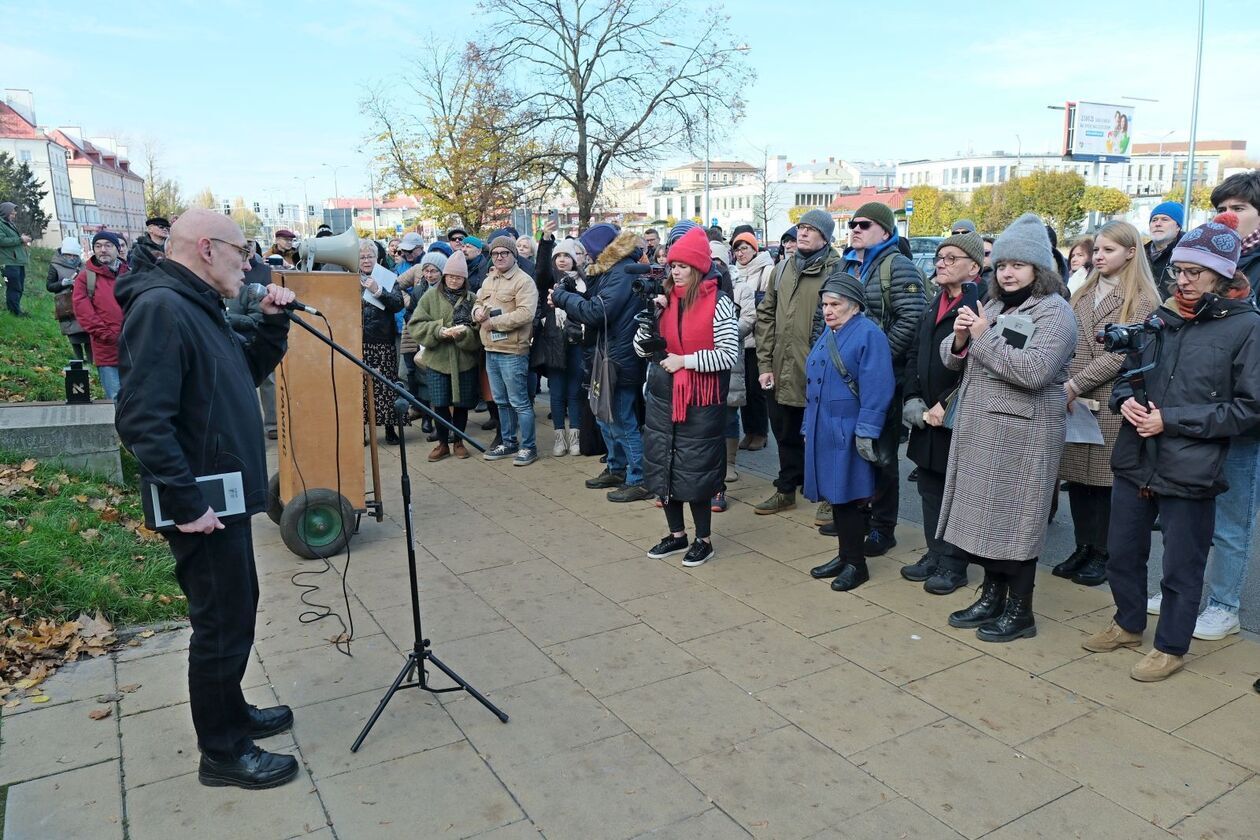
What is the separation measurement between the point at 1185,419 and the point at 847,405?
5.37ft

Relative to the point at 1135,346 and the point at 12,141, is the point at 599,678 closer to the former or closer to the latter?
the point at 1135,346

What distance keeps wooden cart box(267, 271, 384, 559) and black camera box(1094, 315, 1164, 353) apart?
4131 millimetres

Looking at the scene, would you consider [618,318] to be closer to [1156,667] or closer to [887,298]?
[887,298]

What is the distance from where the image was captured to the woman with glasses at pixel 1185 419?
3678 millimetres

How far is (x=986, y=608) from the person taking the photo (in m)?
4.50

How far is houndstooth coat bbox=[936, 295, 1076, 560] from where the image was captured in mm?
4062

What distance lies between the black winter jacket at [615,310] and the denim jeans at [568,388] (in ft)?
4.19

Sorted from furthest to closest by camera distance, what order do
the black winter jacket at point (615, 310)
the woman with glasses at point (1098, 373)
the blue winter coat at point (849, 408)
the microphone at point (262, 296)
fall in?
1. the black winter jacket at point (615, 310)
2. the blue winter coat at point (849, 408)
3. the woman with glasses at point (1098, 373)
4. the microphone at point (262, 296)

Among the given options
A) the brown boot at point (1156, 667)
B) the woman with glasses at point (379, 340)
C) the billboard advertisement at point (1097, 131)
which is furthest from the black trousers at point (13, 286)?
the billboard advertisement at point (1097, 131)

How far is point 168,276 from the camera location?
10.0 ft

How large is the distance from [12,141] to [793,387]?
266ft

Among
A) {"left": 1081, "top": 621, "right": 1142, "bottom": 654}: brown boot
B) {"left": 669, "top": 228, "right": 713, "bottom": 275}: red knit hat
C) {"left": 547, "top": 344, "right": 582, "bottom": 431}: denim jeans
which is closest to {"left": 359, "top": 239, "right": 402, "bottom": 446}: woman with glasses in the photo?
{"left": 547, "top": 344, "right": 582, "bottom": 431}: denim jeans

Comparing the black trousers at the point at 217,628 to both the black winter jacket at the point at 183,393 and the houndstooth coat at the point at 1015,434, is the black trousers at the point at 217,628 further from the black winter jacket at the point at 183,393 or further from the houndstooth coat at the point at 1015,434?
the houndstooth coat at the point at 1015,434

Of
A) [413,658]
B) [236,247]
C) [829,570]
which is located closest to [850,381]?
[829,570]
